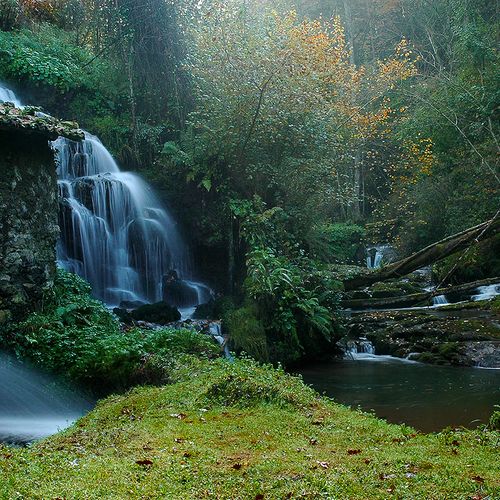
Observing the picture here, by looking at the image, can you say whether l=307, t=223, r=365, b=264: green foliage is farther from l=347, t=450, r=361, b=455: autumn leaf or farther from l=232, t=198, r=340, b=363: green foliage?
l=347, t=450, r=361, b=455: autumn leaf

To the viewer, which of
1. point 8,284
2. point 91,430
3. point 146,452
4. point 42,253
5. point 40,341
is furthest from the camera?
point 42,253

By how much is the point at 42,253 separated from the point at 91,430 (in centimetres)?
599

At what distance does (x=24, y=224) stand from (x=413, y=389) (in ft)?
27.3

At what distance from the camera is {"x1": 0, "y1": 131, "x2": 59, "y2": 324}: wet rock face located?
11.3m

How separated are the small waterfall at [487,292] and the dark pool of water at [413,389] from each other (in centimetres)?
526

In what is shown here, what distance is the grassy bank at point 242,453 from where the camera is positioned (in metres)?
4.51

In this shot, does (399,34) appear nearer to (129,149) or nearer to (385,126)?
(385,126)

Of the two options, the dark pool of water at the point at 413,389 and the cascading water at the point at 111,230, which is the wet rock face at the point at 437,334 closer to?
the dark pool of water at the point at 413,389

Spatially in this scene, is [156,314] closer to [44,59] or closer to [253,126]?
[253,126]

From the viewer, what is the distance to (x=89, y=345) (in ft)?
32.6

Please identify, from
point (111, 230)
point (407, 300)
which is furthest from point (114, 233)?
point (407, 300)

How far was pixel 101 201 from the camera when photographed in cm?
1727

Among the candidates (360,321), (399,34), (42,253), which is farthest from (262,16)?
(399,34)

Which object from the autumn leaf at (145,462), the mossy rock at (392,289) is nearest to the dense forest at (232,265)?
the autumn leaf at (145,462)
